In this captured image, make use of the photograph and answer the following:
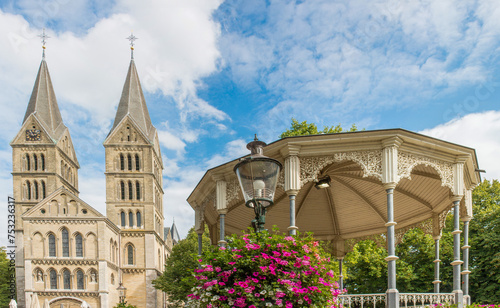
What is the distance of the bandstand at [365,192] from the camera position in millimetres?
12086

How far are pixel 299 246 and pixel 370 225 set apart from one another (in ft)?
41.6

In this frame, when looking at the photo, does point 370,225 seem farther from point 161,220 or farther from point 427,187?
point 161,220

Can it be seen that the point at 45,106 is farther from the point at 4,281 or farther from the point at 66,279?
the point at 66,279

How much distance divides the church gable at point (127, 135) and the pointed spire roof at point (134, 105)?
0.81m

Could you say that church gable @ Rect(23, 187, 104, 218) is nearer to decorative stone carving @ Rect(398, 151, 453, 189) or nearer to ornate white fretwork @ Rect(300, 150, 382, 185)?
ornate white fretwork @ Rect(300, 150, 382, 185)

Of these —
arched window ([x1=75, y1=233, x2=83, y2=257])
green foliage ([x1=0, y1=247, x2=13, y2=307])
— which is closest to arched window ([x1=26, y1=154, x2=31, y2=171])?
green foliage ([x1=0, y1=247, x2=13, y2=307])

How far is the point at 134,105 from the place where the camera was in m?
78.8

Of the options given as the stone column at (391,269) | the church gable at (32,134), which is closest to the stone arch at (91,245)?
the church gable at (32,134)

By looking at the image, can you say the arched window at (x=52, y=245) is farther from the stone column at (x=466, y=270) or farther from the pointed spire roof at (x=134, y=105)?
the stone column at (x=466, y=270)

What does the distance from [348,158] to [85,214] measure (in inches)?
2176

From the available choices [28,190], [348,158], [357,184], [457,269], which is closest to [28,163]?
[28,190]

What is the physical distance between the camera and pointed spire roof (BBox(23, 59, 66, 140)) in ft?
240

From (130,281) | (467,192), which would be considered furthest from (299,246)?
(130,281)

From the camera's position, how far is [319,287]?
26.1ft
